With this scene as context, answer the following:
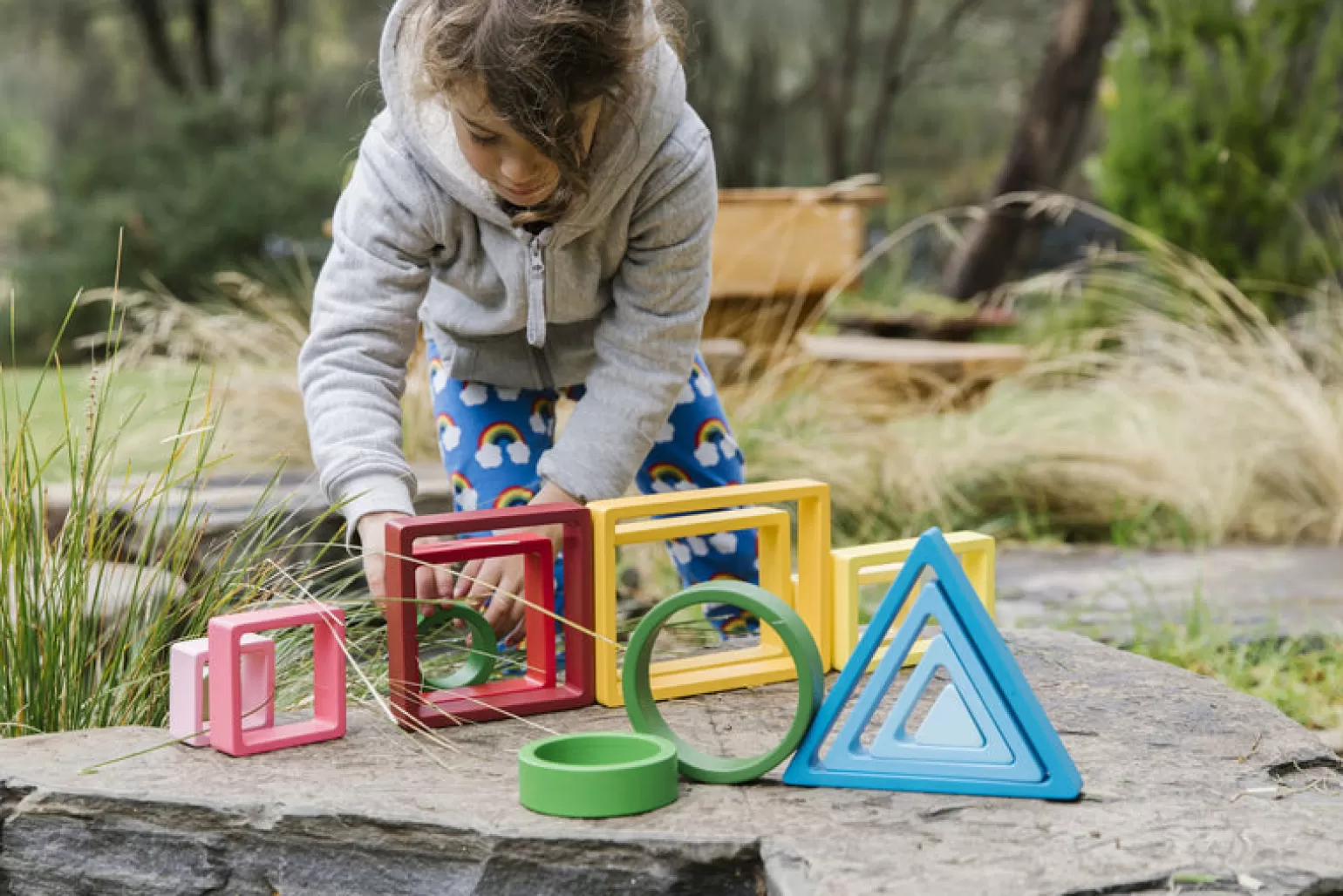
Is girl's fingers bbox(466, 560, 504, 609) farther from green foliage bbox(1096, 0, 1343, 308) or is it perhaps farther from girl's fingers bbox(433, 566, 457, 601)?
green foliage bbox(1096, 0, 1343, 308)

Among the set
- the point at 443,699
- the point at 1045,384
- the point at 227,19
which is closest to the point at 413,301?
the point at 443,699

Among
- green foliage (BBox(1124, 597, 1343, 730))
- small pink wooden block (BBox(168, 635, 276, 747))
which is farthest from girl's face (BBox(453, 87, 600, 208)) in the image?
green foliage (BBox(1124, 597, 1343, 730))

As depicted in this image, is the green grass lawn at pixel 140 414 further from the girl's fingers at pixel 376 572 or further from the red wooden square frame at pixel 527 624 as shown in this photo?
the red wooden square frame at pixel 527 624

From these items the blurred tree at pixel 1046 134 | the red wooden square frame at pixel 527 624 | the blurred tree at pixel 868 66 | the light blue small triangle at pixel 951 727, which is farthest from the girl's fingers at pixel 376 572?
the blurred tree at pixel 868 66

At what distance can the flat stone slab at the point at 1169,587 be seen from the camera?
3.02 meters

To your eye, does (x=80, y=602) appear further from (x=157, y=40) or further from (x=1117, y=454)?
(x=157, y=40)

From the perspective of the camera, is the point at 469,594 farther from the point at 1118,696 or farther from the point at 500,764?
the point at 1118,696

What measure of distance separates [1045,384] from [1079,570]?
227 cm

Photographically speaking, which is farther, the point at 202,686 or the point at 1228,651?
the point at 1228,651

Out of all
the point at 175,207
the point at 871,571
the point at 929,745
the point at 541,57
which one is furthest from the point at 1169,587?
the point at 175,207

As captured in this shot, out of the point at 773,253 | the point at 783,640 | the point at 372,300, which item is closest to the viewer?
the point at 783,640

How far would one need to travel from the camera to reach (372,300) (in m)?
2.07

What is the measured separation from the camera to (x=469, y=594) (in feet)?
6.11

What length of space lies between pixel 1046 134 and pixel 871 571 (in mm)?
6509
